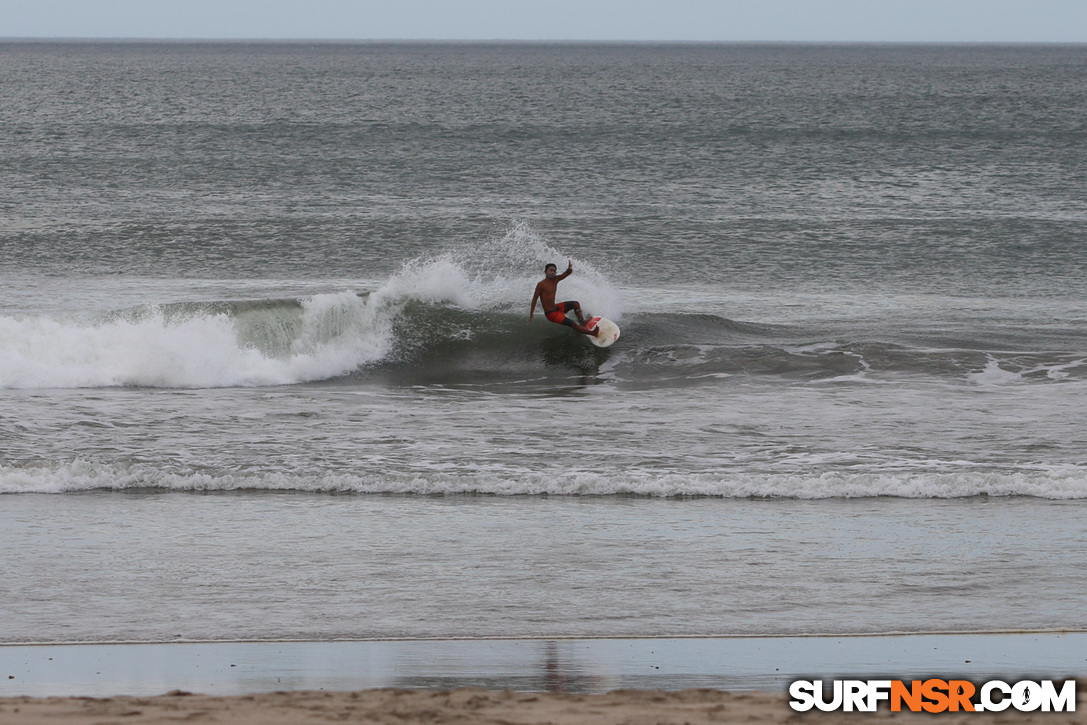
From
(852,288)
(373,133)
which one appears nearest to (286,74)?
(373,133)

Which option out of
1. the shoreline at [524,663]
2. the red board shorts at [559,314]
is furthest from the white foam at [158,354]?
the shoreline at [524,663]

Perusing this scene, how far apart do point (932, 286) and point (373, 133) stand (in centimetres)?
4237

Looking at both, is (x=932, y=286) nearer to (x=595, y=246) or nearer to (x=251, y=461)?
(x=595, y=246)

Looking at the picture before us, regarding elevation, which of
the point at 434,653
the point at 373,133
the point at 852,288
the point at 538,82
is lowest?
the point at 434,653

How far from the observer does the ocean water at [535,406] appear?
25.9ft

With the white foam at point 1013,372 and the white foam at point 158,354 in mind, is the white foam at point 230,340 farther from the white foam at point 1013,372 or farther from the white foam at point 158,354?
the white foam at point 1013,372

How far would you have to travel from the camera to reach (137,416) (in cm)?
1417

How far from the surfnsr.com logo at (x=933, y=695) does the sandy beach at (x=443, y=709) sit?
0.26 ft

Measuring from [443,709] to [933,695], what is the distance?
95.5 inches

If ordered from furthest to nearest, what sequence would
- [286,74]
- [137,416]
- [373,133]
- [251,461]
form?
[286,74] < [373,133] < [137,416] < [251,461]

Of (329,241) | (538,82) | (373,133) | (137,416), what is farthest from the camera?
(538,82)

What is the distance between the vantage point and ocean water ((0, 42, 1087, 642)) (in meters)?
7.91

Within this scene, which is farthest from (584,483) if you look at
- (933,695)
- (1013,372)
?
(1013,372)

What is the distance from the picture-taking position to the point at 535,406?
15.4 m
